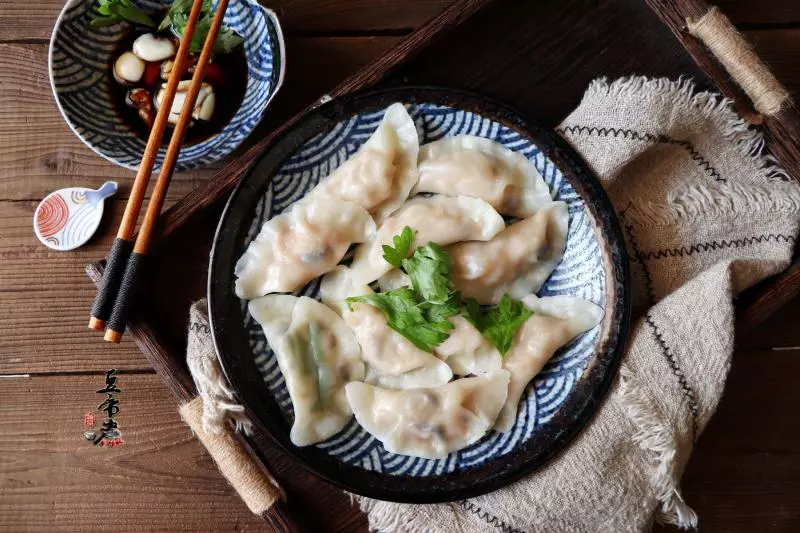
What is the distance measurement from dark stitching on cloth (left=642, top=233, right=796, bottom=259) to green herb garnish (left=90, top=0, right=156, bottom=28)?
150 cm

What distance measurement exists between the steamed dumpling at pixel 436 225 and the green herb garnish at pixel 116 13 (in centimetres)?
87

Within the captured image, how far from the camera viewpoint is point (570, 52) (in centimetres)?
179

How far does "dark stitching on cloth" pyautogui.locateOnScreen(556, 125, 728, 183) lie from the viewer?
163cm

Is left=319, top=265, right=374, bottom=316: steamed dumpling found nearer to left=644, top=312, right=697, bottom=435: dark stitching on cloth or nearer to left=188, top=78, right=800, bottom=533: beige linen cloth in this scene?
left=188, top=78, right=800, bottom=533: beige linen cloth

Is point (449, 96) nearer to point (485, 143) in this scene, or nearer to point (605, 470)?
point (485, 143)

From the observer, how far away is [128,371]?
1.85m

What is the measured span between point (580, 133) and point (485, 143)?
25 cm

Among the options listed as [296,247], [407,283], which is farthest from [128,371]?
[407,283]

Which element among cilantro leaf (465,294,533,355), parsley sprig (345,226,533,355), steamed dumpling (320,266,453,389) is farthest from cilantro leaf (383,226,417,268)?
cilantro leaf (465,294,533,355)

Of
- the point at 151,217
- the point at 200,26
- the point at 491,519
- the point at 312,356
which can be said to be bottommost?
the point at 491,519

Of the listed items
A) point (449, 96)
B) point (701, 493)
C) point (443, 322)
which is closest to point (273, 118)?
point (449, 96)

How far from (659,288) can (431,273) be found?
0.61m

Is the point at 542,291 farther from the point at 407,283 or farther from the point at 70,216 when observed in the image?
the point at 70,216

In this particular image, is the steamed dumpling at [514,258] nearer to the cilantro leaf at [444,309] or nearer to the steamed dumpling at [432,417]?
the cilantro leaf at [444,309]
